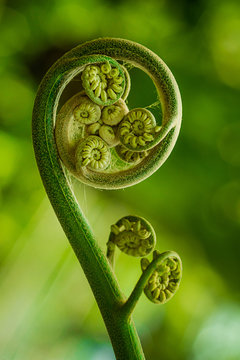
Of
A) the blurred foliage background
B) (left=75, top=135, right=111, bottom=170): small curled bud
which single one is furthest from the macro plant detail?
the blurred foliage background

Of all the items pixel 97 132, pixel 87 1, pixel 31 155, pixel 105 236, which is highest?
pixel 87 1

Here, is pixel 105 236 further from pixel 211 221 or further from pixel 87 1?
pixel 87 1

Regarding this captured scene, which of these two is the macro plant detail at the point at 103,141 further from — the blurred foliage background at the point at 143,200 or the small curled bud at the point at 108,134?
the blurred foliage background at the point at 143,200

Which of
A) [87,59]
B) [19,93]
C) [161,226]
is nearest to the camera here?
[87,59]

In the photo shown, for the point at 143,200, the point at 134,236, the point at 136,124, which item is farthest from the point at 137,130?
the point at 143,200

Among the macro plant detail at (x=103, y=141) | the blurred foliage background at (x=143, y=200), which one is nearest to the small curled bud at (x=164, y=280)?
the macro plant detail at (x=103, y=141)

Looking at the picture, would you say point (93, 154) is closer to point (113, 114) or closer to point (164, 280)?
point (113, 114)

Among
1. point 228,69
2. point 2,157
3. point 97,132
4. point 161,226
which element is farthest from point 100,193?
point 97,132

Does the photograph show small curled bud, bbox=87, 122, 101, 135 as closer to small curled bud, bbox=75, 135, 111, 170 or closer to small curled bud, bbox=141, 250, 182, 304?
small curled bud, bbox=75, 135, 111, 170

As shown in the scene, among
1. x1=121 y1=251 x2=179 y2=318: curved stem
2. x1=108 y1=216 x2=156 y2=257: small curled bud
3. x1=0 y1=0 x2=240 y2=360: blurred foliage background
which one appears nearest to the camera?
x1=121 y1=251 x2=179 y2=318: curved stem
